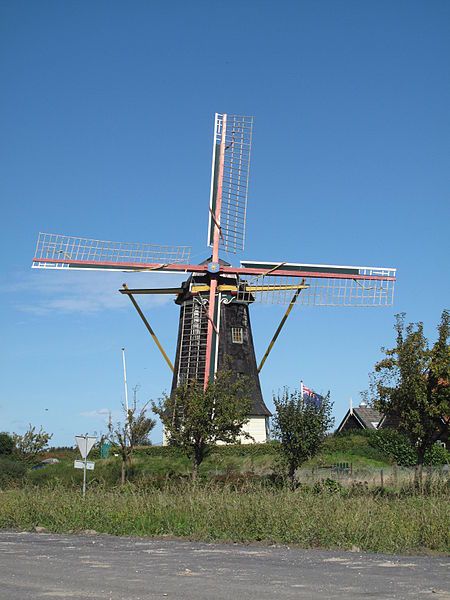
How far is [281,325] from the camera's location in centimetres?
4631

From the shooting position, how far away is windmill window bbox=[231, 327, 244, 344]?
4803cm

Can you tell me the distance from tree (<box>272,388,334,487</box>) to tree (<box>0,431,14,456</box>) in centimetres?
3017

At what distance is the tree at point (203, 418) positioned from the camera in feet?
Answer: 119

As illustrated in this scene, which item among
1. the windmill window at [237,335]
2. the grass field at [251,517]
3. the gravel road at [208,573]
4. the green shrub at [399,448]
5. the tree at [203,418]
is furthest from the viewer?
the windmill window at [237,335]

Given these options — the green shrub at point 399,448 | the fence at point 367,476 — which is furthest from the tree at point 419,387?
the green shrub at point 399,448

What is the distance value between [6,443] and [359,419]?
79.3ft

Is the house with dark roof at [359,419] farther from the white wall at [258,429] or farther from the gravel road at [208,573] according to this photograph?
the gravel road at [208,573]

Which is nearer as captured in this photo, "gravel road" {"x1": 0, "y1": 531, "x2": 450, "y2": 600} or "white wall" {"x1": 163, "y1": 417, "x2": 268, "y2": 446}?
"gravel road" {"x1": 0, "y1": 531, "x2": 450, "y2": 600}

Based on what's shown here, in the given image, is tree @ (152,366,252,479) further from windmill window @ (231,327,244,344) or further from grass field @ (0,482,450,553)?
grass field @ (0,482,450,553)

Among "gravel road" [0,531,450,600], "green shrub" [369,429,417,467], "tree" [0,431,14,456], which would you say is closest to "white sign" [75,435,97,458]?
"gravel road" [0,531,450,600]

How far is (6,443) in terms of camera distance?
62.2 m

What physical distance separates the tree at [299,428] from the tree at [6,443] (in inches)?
1188

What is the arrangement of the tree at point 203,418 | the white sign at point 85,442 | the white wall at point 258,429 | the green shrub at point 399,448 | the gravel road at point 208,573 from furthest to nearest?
the white wall at point 258,429
the green shrub at point 399,448
the tree at point 203,418
the white sign at point 85,442
the gravel road at point 208,573

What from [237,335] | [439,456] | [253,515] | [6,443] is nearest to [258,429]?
[237,335]
